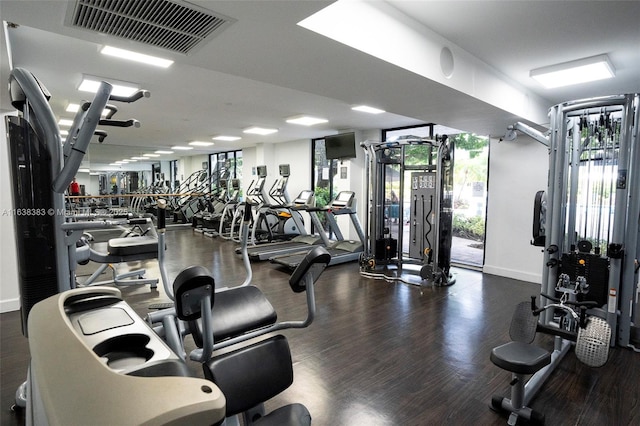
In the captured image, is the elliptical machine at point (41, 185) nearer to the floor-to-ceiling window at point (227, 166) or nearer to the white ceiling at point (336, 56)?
the white ceiling at point (336, 56)

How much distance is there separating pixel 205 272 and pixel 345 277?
433 cm

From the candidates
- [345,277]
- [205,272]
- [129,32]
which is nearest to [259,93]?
[129,32]

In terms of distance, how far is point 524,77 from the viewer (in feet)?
12.2

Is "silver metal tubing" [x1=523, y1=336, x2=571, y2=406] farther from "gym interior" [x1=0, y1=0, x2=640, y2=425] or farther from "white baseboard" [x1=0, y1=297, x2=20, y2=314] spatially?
"white baseboard" [x1=0, y1=297, x2=20, y2=314]

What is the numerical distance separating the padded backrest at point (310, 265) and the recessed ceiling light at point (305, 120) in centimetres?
479

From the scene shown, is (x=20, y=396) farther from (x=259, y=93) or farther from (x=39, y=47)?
(x=259, y=93)

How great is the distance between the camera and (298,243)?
709 cm

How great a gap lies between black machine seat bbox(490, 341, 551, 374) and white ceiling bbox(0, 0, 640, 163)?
Result: 203 centimetres

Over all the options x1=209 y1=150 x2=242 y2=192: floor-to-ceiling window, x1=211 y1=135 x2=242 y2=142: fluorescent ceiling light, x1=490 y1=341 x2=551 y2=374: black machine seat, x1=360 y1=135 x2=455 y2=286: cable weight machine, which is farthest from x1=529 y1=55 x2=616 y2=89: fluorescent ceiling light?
x1=209 y1=150 x2=242 y2=192: floor-to-ceiling window

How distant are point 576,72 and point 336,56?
2671mm

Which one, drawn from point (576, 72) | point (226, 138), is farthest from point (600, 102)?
point (226, 138)

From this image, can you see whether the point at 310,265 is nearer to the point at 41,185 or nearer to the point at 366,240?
the point at 41,185

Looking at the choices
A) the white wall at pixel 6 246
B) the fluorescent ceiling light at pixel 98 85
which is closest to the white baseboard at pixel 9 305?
the white wall at pixel 6 246

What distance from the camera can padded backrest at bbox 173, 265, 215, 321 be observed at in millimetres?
1027
